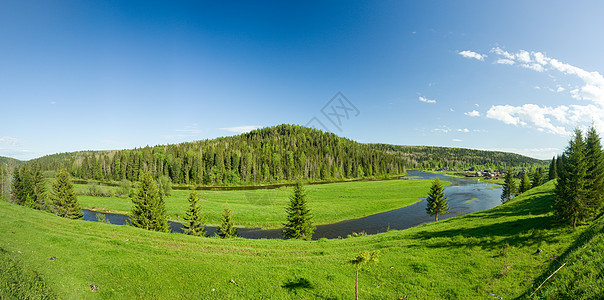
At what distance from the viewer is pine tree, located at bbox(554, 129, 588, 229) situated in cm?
1797

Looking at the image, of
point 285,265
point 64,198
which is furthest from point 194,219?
point 64,198

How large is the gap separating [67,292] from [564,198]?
3367cm

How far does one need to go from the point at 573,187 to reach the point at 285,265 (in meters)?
24.9

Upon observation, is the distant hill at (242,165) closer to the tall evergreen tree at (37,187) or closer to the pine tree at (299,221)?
the tall evergreen tree at (37,187)

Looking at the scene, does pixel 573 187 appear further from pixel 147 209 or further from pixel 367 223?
pixel 147 209

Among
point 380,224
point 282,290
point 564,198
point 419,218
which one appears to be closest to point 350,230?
point 380,224

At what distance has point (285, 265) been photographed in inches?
626

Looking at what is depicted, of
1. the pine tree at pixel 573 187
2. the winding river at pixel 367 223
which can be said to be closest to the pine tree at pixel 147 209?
the winding river at pixel 367 223

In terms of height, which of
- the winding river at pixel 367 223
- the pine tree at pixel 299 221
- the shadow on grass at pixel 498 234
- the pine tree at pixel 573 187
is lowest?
the winding river at pixel 367 223

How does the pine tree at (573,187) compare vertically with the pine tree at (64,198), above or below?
above

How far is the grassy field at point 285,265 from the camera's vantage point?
1162cm

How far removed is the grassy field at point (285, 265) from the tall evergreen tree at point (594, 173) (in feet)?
10.3

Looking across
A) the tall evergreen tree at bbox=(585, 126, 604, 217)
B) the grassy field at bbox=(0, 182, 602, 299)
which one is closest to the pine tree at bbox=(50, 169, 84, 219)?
the grassy field at bbox=(0, 182, 602, 299)

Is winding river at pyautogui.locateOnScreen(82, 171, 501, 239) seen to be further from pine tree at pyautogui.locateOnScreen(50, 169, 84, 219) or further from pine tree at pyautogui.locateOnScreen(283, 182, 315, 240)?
pine tree at pyautogui.locateOnScreen(50, 169, 84, 219)
